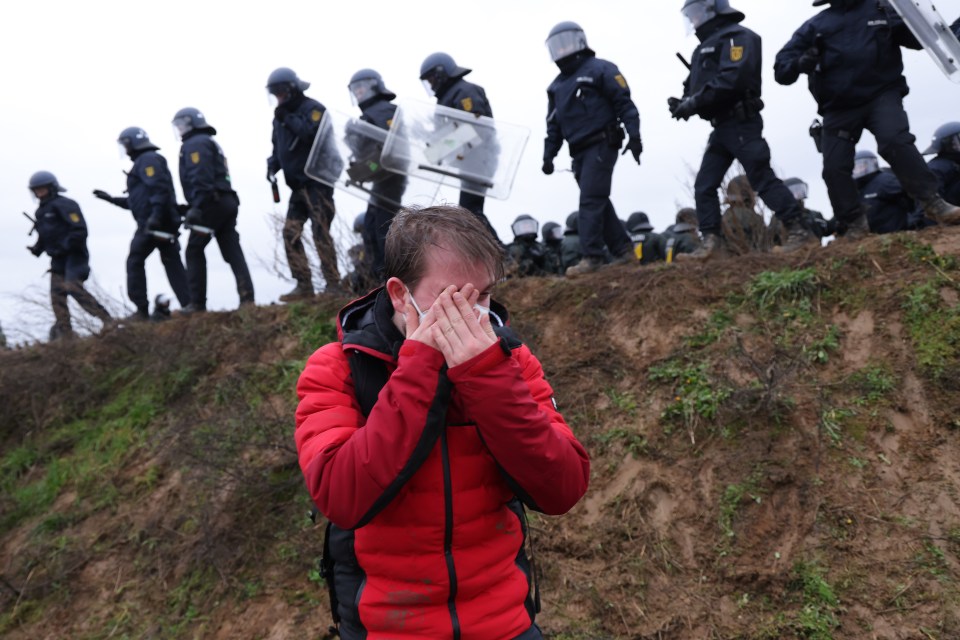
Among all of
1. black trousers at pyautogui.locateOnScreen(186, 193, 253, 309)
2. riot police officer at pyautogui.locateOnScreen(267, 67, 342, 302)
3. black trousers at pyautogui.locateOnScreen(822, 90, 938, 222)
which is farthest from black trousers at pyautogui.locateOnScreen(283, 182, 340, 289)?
black trousers at pyautogui.locateOnScreen(822, 90, 938, 222)

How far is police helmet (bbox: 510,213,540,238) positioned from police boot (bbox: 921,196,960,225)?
17.7 ft

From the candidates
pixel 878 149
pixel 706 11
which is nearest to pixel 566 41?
pixel 706 11

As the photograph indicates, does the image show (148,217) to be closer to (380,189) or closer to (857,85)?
(380,189)

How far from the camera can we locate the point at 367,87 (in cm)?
688

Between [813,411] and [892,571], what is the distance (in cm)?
95

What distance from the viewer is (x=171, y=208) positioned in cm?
814

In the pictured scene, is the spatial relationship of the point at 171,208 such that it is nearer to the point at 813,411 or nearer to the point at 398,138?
the point at 398,138

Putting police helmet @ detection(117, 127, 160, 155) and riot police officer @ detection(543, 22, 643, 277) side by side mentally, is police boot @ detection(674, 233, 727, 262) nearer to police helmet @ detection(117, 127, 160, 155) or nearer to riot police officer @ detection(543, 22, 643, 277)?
riot police officer @ detection(543, 22, 643, 277)

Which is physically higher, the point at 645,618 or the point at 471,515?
the point at 471,515

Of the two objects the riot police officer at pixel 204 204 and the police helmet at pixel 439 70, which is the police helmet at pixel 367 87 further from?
the riot police officer at pixel 204 204

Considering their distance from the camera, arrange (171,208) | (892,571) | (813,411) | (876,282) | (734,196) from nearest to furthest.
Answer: (892,571) < (813,411) < (876,282) < (734,196) < (171,208)

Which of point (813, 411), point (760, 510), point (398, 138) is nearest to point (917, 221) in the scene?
point (813, 411)

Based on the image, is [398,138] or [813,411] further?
[398,138]

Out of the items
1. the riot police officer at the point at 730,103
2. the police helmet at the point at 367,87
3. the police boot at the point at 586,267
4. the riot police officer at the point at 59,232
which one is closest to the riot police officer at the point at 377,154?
the police helmet at the point at 367,87
